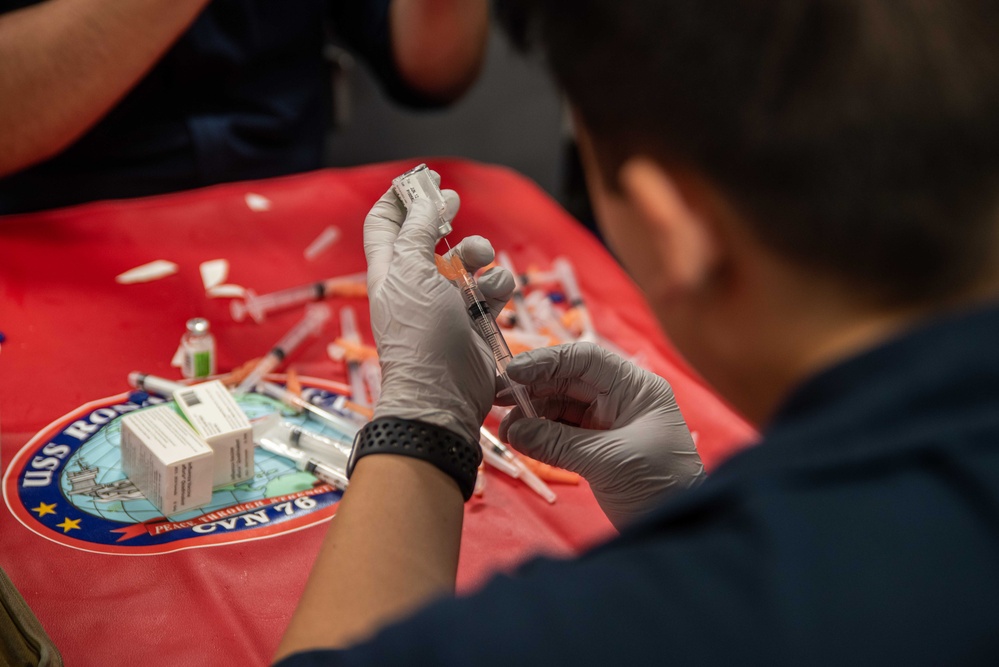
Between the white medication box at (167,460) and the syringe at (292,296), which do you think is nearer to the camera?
the white medication box at (167,460)

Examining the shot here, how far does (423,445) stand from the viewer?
2.58 ft

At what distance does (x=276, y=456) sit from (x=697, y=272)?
667mm

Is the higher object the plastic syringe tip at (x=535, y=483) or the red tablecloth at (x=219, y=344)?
the red tablecloth at (x=219, y=344)

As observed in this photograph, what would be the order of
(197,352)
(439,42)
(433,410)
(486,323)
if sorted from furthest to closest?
(439,42) → (197,352) → (486,323) → (433,410)

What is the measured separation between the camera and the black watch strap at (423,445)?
30.8 inches

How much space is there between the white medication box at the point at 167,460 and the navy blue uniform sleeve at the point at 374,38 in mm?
1075

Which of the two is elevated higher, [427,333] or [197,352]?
[427,333]

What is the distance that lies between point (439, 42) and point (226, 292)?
73 centimetres

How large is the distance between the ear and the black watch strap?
32 centimetres

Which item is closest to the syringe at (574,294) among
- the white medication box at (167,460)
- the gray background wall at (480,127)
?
the white medication box at (167,460)

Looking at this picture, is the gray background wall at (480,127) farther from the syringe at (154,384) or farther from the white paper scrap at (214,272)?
the syringe at (154,384)

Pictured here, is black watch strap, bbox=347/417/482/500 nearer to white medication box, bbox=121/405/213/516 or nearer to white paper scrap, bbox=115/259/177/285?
white medication box, bbox=121/405/213/516

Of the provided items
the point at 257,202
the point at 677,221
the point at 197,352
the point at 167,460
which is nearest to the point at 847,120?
the point at 677,221

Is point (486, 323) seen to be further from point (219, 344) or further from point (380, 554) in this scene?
point (219, 344)
